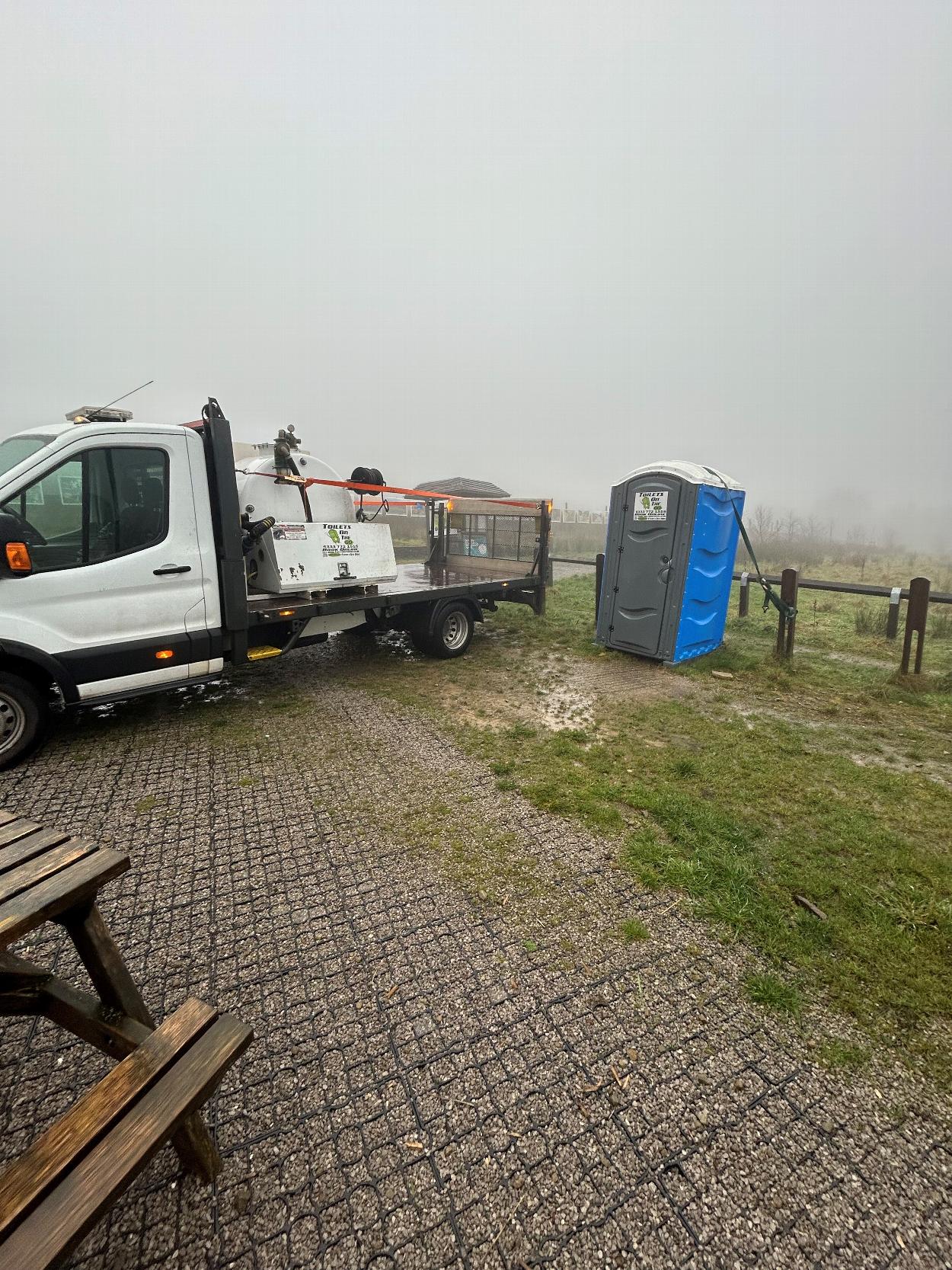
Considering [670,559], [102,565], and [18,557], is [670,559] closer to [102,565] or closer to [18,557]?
[102,565]

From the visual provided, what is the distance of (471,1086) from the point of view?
1895mm

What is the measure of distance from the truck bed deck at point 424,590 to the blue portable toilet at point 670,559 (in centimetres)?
123

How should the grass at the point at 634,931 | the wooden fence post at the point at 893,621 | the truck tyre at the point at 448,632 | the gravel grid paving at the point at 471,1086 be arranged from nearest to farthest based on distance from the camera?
the gravel grid paving at the point at 471,1086
the grass at the point at 634,931
the truck tyre at the point at 448,632
the wooden fence post at the point at 893,621

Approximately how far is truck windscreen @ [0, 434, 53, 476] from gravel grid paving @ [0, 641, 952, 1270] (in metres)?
2.72

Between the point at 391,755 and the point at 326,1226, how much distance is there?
2995 millimetres

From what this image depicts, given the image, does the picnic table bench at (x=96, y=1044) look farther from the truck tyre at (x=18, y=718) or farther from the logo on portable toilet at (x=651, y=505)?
the logo on portable toilet at (x=651, y=505)

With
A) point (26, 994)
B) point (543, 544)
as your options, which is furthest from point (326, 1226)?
point (543, 544)

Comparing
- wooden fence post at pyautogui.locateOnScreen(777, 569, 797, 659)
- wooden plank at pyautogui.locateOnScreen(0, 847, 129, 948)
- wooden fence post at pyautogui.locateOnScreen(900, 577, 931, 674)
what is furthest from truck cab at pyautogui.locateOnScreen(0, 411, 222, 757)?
wooden fence post at pyautogui.locateOnScreen(900, 577, 931, 674)

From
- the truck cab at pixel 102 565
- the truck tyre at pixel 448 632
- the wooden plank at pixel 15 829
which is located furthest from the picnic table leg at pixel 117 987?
the truck tyre at pixel 448 632

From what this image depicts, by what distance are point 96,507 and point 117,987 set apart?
12.3ft

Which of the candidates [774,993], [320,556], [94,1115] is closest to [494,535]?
[320,556]

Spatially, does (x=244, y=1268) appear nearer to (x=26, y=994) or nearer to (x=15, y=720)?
(x=26, y=994)

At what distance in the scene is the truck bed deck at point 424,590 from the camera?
538 centimetres

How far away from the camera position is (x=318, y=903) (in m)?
2.77
